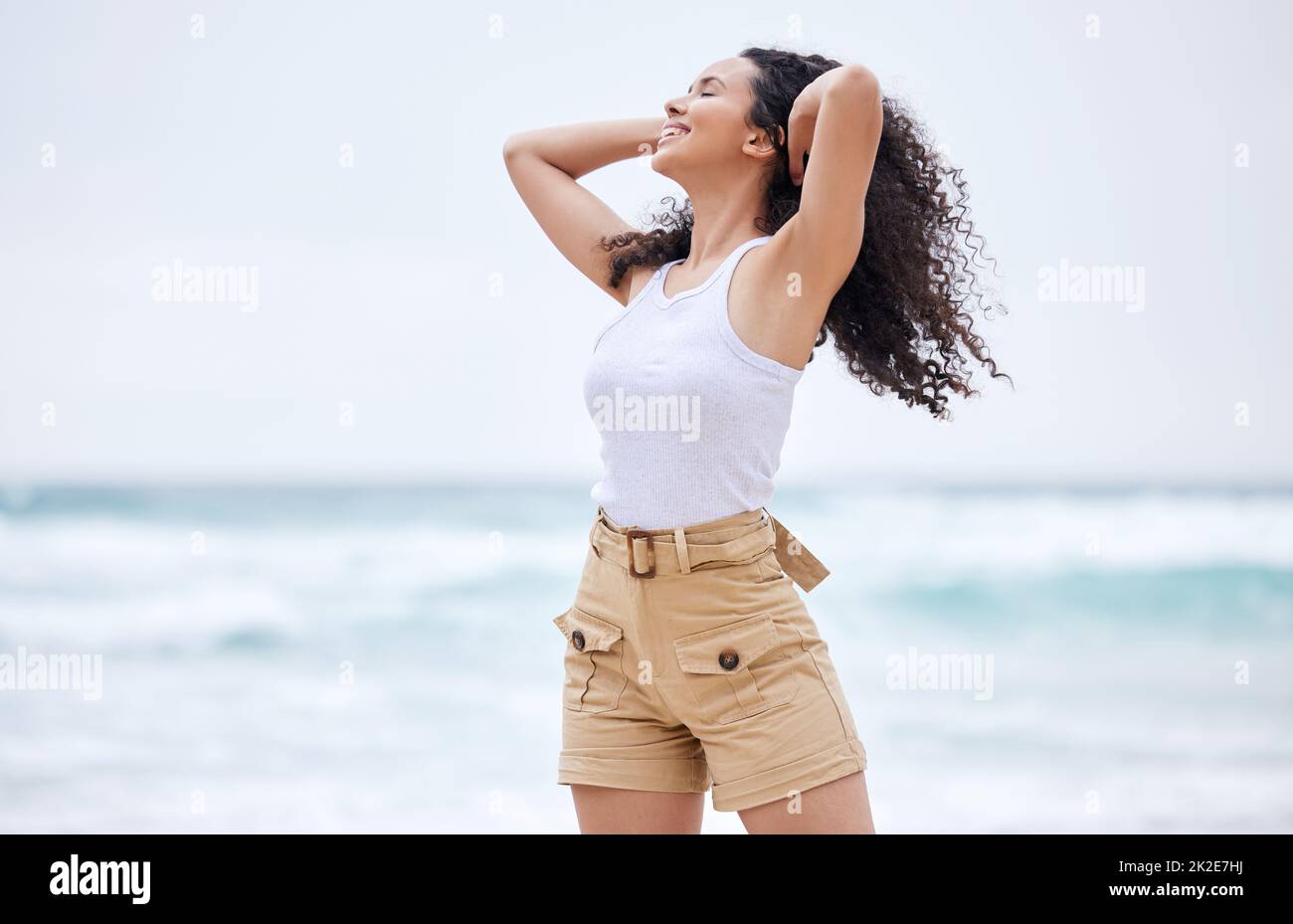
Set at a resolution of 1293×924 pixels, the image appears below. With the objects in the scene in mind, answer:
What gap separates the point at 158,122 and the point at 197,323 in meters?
1.81

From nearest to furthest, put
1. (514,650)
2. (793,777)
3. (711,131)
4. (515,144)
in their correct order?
(793,777) < (711,131) < (515,144) < (514,650)

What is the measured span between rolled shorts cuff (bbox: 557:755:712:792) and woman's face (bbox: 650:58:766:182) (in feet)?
2.75

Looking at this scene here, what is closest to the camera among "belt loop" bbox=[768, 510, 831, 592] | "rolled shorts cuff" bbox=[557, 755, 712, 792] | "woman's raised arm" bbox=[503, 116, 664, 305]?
"rolled shorts cuff" bbox=[557, 755, 712, 792]

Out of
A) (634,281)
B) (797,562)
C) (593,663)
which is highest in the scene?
(634,281)

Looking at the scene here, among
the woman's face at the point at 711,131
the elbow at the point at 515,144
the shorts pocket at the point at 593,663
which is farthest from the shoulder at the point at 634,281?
the shorts pocket at the point at 593,663

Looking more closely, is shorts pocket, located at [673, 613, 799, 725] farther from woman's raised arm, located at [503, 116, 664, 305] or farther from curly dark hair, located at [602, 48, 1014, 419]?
woman's raised arm, located at [503, 116, 664, 305]

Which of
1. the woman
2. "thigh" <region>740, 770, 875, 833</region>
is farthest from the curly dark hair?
"thigh" <region>740, 770, 875, 833</region>

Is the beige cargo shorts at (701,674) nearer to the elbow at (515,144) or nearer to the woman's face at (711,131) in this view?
the woman's face at (711,131)

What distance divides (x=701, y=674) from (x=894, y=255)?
2.29 feet

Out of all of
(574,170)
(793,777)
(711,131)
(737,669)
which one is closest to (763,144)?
(711,131)

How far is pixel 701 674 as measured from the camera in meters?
1.63

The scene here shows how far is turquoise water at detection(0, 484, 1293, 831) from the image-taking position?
4844 mm

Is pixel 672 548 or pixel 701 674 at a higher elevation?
pixel 672 548

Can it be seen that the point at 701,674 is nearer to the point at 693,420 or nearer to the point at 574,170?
the point at 693,420
